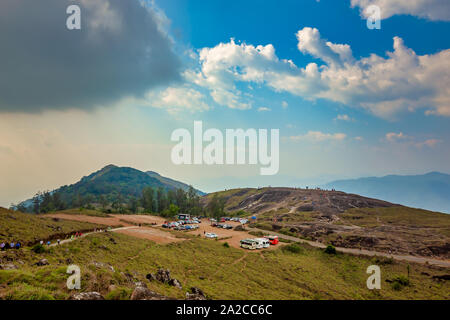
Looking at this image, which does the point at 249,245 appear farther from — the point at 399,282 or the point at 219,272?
the point at 399,282

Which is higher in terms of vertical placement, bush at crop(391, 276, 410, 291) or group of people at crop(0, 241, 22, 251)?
group of people at crop(0, 241, 22, 251)

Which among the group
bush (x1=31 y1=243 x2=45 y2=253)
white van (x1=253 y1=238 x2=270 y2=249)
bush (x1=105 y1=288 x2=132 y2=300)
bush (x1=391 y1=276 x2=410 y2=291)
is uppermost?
bush (x1=105 y1=288 x2=132 y2=300)

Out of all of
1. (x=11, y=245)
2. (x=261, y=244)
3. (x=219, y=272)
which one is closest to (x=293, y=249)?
(x=261, y=244)

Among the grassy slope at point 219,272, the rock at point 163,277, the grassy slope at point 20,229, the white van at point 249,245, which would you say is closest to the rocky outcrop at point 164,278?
the rock at point 163,277

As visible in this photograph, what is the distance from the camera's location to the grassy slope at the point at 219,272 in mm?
15045

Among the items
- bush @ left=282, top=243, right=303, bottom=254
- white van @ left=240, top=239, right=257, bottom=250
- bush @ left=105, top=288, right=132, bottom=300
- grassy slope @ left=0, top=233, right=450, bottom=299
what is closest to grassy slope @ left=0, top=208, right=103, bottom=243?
grassy slope @ left=0, top=233, right=450, bottom=299

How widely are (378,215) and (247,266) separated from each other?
83.0 metres

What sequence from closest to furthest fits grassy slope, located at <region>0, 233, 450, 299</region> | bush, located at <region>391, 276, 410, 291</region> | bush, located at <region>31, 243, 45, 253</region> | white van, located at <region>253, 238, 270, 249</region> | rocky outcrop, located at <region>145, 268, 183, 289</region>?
grassy slope, located at <region>0, 233, 450, 299</region>, rocky outcrop, located at <region>145, 268, 183, 289</region>, bush, located at <region>31, 243, 45, 253</region>, bush, located at <region>391, 276, 410, 291</region>, white van, located at <region>253, 238, 270, 249</region>

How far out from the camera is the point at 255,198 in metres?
169

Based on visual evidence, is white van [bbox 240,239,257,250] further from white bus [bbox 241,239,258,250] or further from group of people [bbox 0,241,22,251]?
group of people [bbox 0,241,22,251]

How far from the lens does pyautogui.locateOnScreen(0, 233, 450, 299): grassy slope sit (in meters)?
15.0

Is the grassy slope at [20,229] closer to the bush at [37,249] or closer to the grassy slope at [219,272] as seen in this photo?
the grassy slope at [219,272]

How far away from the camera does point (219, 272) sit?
32531 mm
